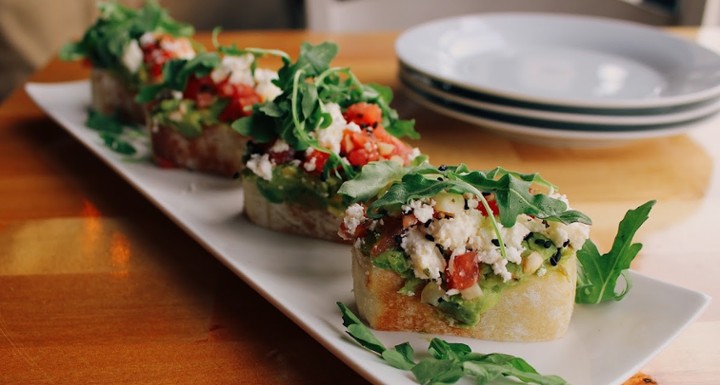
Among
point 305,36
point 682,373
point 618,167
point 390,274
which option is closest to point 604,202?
point 618,167

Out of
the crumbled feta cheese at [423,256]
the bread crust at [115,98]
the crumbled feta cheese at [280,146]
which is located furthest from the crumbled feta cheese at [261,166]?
the bread crust at [115,98]

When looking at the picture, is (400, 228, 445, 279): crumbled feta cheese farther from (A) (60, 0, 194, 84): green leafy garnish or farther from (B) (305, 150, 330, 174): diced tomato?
(A) (60, 0, 194, 84): green leafy garnish

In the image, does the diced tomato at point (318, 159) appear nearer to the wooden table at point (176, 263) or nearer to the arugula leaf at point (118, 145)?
the wooden table at point (176, 263)

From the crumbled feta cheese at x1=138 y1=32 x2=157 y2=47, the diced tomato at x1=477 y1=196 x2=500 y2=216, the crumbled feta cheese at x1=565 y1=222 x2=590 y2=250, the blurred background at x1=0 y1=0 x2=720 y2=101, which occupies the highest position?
the diced tomato at x1=477 y1=196 x2=500 y2=216

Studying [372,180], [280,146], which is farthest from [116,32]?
[372,180]

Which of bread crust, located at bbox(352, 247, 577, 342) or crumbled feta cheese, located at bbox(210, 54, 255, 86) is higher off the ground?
crumbled feta cheese, located at bbox(210, 54, 255, 86)

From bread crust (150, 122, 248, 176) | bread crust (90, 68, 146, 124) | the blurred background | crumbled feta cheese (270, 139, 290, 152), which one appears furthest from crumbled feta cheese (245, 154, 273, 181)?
the blurred background
